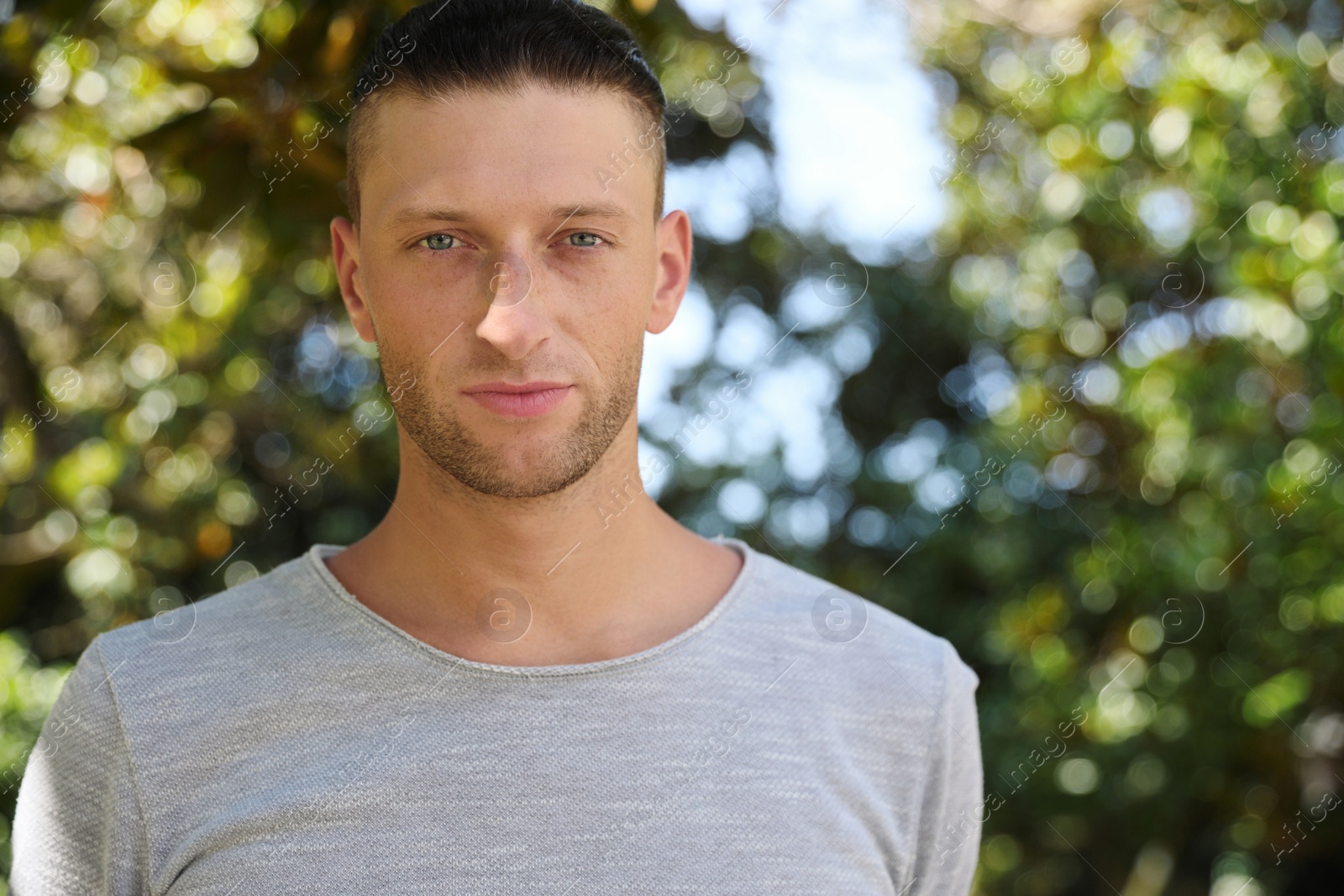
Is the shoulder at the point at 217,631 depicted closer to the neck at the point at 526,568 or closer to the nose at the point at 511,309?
the neck at the point at 526,568

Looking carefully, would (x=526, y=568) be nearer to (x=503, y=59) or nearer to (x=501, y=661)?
(x=501, y=661)

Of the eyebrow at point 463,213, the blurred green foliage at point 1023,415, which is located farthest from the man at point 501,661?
the blurred green foliage at point 1023,415

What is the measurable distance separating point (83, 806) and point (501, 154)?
925 millimetres

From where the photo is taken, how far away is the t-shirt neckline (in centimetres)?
145

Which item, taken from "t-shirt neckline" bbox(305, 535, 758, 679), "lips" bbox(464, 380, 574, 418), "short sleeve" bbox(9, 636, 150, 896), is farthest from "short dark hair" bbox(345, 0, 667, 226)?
"short sleeve" bbox(9, 636, 150, 896)

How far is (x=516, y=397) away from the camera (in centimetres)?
140

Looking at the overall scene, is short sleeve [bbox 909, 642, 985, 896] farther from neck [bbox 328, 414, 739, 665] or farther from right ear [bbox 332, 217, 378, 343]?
right ear [bbox 332, 217, 378, 343]

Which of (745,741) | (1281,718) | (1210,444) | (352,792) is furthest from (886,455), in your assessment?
(352,792)

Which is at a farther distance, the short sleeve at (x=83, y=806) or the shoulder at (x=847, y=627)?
the shoulder at (x=847, y=627)

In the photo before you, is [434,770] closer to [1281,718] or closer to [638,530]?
[638,530]

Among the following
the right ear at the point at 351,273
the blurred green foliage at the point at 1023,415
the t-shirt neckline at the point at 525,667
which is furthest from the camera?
the blurred green foliage at the point at 1023,415

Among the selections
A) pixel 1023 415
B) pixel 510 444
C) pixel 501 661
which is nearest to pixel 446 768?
pixel 501 661

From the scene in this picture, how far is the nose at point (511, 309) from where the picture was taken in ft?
4.50

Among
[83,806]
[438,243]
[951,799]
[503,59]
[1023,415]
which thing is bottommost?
[1023,415]
